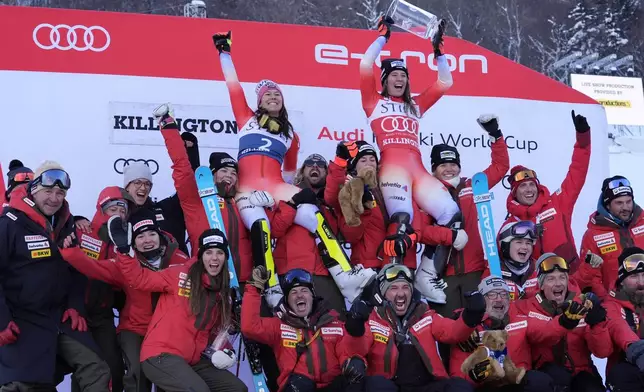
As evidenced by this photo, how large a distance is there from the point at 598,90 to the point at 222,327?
26801mm

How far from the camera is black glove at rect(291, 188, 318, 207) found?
646 centimetres

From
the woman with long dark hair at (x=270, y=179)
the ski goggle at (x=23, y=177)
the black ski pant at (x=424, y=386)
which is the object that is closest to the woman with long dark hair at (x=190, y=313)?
the woman with long dark hair at (x=270, y=179)

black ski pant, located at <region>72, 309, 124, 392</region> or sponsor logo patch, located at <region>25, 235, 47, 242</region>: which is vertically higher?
sponsor logo patch, located at <region>25, 235, 47, 242</region>

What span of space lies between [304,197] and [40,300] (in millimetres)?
1987

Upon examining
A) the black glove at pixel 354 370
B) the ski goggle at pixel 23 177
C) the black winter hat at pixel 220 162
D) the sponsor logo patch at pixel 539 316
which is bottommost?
the black glove at pixel 354 370

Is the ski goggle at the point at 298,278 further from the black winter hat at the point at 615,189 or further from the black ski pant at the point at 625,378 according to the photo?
the black winter hat at the point at 615,189

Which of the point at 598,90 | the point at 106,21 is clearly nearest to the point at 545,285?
the point at 106,21

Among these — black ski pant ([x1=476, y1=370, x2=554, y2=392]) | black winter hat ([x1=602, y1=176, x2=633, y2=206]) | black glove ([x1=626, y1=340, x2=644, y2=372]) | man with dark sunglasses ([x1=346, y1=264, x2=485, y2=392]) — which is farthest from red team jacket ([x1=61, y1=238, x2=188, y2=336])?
black winter hat ([x1=602, y1=176, x2=633, y2=206])

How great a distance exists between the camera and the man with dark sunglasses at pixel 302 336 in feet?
18.5

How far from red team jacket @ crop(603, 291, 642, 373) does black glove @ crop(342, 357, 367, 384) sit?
175 cm

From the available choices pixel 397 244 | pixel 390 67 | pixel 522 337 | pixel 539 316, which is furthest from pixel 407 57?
pixel 522 337

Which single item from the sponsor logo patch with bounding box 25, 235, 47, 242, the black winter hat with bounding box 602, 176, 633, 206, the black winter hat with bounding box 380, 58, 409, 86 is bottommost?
the sponsor logo patch with bounding box 25, 235, 47, 242

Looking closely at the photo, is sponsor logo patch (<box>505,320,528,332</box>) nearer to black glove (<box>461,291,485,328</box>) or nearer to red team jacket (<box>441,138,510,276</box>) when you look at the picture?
black glove (<box>461,291,485,328</box>)

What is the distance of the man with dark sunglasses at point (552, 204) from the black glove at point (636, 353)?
4.05ft
